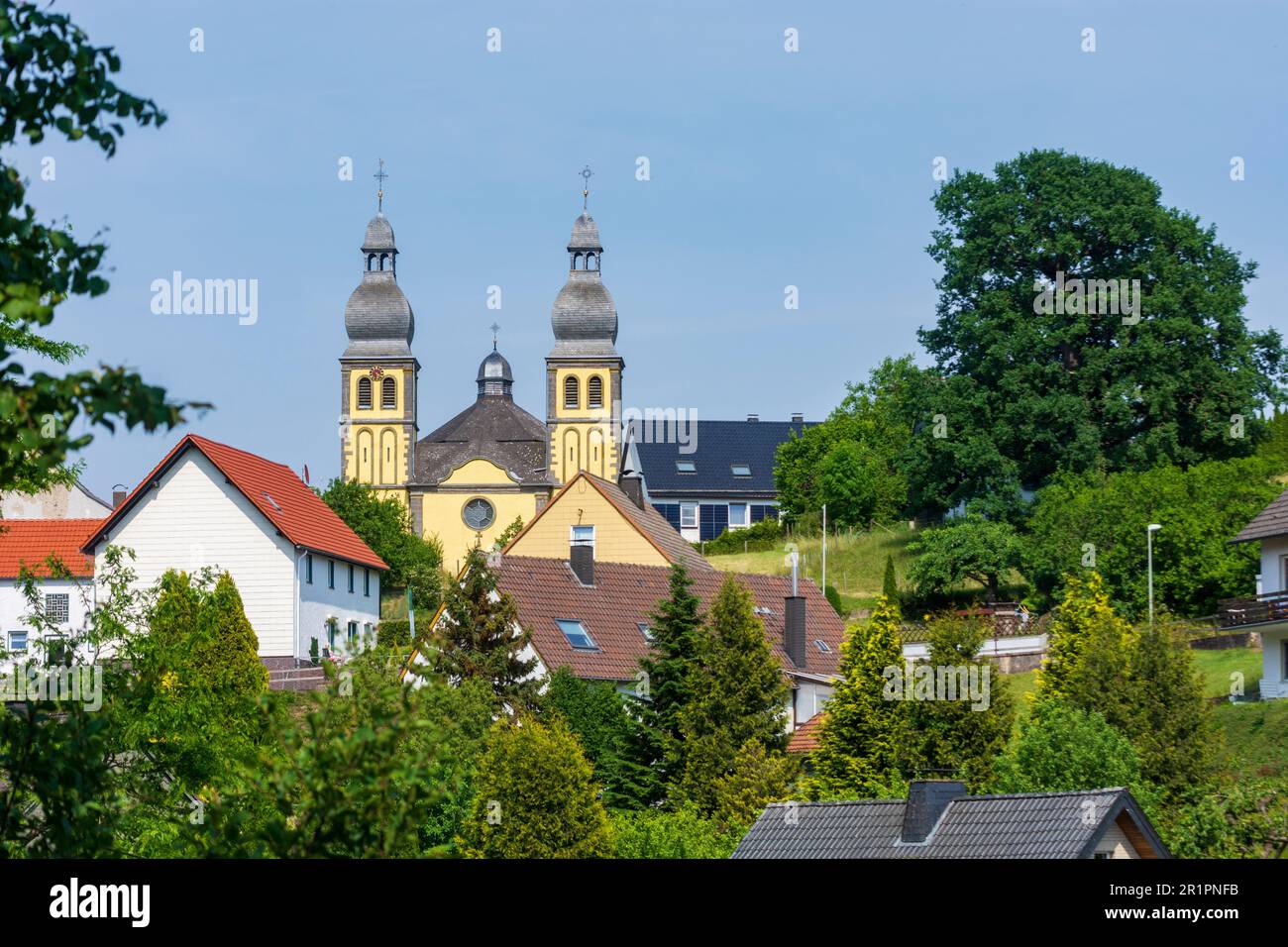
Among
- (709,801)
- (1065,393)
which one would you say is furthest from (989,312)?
(709,801)

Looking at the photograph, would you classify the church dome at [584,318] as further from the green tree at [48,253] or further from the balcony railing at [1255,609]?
the green tree at [48,253]

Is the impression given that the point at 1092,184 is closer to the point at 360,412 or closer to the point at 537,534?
the point at 537,534

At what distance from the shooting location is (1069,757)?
1235 inches

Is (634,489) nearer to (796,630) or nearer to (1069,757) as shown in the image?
(796,630)

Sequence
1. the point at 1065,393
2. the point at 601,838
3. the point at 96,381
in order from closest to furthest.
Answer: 1. the point at 96,381
2. the point at 601,838
3. the point at 1065,393

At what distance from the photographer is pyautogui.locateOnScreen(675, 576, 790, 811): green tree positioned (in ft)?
116

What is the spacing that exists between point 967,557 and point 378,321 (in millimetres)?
64511

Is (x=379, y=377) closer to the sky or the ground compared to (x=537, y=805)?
closer to the sky

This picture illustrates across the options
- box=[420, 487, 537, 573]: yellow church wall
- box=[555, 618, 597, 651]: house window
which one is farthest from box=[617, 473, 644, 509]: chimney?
box=[420, 487, 537, 573]: yellow church wall

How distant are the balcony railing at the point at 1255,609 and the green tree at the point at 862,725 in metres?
10.9

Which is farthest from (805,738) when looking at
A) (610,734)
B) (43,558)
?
(43,558)

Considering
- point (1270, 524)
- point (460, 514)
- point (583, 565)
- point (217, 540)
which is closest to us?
point (1270, 524)
